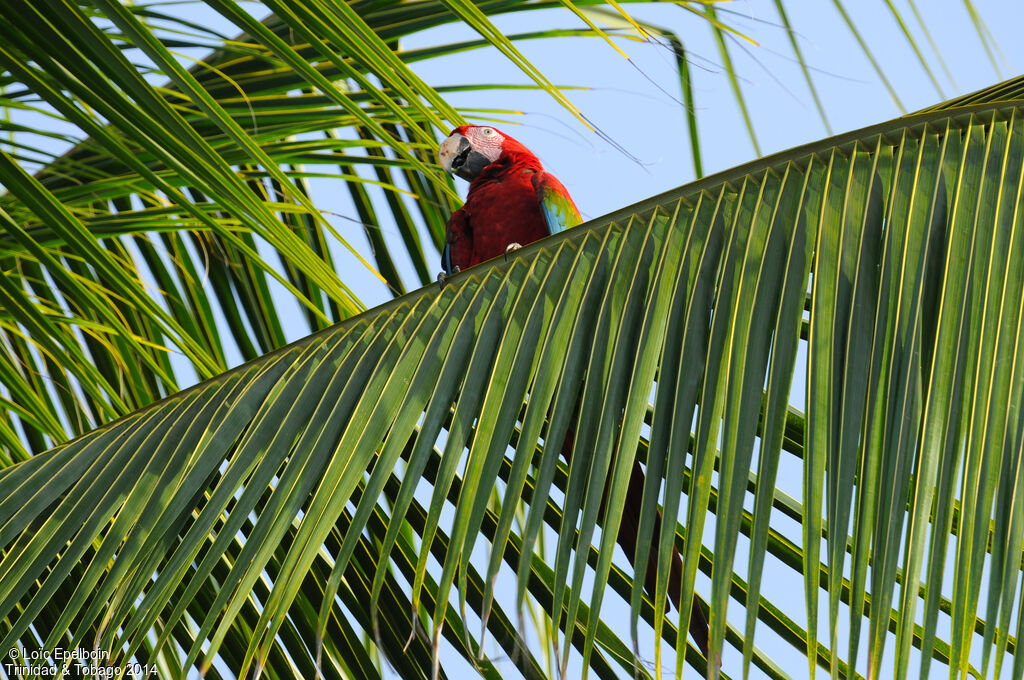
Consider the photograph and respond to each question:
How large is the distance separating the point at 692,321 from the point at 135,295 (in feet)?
1.62

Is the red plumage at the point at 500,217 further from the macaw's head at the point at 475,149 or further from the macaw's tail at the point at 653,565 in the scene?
the macaw's tail at the point at 653,565

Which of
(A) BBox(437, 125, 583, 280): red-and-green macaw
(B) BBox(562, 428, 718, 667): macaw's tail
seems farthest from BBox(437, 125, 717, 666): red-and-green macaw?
(B) BBox(562, 428, 718, 667): macaw's tail

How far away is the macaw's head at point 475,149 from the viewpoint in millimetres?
1695

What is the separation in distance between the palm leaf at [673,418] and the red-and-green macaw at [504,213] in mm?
707

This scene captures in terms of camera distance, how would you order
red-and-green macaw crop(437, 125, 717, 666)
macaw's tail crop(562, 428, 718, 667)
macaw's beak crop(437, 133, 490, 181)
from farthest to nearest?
macaw's beak crop(437, 133, 490, 181) < red-and-green macaw crop(437, 125, 717, 666) < macaw's tail crop(562, 428, 718, 667)

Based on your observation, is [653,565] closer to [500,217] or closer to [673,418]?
[673,418]

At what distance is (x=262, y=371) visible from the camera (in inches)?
33.1

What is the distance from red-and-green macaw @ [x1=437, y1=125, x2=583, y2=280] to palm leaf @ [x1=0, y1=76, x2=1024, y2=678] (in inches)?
27.8

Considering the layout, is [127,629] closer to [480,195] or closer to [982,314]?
[982,314]

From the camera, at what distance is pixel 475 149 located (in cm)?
172

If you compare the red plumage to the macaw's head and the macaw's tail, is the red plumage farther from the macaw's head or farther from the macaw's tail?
the macaw's tail

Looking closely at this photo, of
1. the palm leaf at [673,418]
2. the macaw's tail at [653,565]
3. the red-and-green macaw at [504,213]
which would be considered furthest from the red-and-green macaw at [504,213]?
the palm leaf at [673,418]

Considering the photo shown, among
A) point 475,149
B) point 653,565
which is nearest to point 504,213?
point 475,149

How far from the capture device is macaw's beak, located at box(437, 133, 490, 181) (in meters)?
→ 1.69
